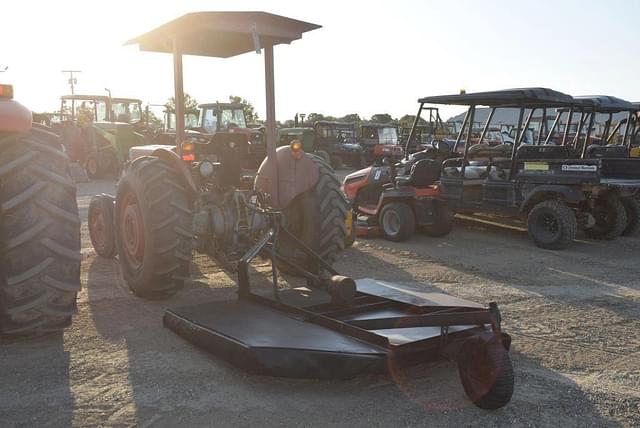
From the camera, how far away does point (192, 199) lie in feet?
16.2

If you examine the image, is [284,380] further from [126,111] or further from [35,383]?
[126,111]

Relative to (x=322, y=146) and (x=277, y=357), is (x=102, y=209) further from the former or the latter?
(x=322, y=146)

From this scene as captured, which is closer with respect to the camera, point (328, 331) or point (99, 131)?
point (328, 331)

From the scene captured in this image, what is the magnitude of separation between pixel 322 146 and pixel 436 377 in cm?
2153

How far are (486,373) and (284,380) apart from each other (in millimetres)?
1115

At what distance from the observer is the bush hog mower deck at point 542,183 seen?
8.06 metres

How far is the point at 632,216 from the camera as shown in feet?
30.0

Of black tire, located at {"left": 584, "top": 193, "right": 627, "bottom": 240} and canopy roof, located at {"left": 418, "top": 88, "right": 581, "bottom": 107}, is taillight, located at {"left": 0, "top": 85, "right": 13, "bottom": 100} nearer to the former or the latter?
canopy roof, located at {"left": 418, "top": 88, "right": 581, "bottom": 107}

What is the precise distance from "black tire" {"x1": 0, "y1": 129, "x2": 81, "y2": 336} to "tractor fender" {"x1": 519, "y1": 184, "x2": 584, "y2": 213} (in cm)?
648

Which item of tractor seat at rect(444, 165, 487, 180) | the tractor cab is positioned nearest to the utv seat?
tractor seat at rect(444, 165, 487, 180)

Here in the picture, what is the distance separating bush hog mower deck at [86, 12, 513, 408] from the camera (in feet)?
10.1

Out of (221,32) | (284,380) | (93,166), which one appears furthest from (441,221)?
(93,166)

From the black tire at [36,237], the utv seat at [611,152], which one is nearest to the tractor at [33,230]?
the black tire at [36,237]

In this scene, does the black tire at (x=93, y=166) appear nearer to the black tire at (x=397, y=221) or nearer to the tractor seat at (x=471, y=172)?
the black tire at (x=397, y=221)
